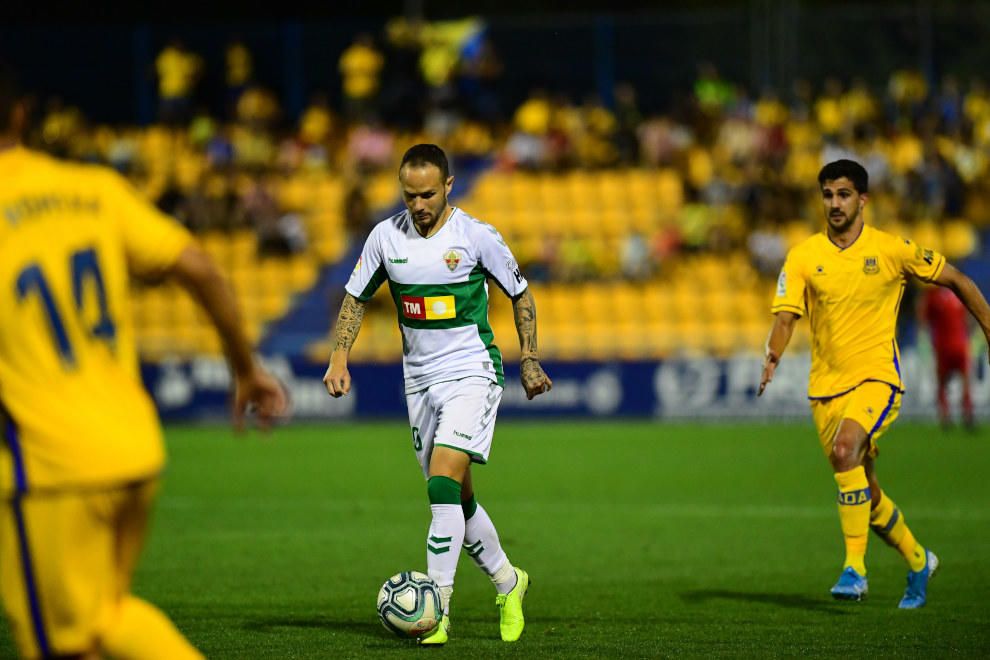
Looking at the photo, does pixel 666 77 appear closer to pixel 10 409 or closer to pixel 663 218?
pixel 663 218

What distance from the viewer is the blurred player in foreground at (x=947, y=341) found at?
2145 centimetres

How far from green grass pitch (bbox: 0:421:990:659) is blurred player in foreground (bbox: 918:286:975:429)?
862mm

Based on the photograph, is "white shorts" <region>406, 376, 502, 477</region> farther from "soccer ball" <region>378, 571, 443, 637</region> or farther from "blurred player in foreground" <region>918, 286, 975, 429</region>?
"blurred player in foreground" <region>918, 286, 975, 429</region>

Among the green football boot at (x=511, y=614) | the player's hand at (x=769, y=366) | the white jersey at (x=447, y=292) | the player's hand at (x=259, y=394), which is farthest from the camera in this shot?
the player's hand at (x=769, y=366)

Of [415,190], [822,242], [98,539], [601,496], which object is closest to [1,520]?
[98,539]

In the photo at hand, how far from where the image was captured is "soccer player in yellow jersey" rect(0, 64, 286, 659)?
4176 mm

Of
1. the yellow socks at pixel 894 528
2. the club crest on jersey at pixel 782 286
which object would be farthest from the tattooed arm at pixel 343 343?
the yellow socks at pixel 894 528

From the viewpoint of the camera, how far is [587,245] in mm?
27312

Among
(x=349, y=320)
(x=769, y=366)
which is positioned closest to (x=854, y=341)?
(x=769, y=366)

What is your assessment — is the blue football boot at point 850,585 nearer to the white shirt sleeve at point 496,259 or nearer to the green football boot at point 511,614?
the green football boot at point 511,614

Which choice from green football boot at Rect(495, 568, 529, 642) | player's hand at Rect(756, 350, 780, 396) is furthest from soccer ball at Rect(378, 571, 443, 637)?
player's hand at Rect(756, 350, 780, 396)

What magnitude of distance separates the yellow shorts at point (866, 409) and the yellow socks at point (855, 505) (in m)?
0.20

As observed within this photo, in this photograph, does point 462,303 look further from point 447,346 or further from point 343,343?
point 343,343

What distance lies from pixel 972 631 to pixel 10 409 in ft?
17.5
